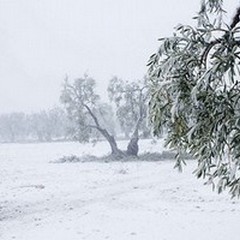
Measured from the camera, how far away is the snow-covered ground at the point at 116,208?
14.3 meters

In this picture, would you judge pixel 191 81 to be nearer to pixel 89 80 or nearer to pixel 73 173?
pixel 73 173

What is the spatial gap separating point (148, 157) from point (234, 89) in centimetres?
3642

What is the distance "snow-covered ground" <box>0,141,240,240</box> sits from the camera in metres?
14.3

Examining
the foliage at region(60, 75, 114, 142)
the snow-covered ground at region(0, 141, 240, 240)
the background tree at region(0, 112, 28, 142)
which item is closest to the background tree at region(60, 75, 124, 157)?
the foliage at region(60, 75, 114, 142)

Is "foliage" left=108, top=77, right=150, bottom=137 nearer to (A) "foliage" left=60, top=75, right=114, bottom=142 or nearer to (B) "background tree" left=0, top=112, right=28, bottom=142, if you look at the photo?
(A) "foliage" left=60, top=75, right=114, bottom=142

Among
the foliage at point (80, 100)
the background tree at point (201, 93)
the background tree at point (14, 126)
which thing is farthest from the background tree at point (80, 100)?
the background tree at point (14, 126)

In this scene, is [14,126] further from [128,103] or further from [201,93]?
[201,93]

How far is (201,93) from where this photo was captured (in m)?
5.96

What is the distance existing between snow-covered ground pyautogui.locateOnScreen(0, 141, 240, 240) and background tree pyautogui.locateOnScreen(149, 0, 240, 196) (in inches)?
297

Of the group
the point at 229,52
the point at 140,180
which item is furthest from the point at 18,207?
the point at 229,52

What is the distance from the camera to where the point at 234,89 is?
6098 mm

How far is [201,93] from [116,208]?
43.3ft

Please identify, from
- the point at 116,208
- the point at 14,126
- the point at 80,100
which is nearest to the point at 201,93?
the point at 116,208

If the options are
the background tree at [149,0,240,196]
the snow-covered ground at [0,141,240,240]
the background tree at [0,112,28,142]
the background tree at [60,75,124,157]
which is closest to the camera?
the background tree at [149,0,240,196]
